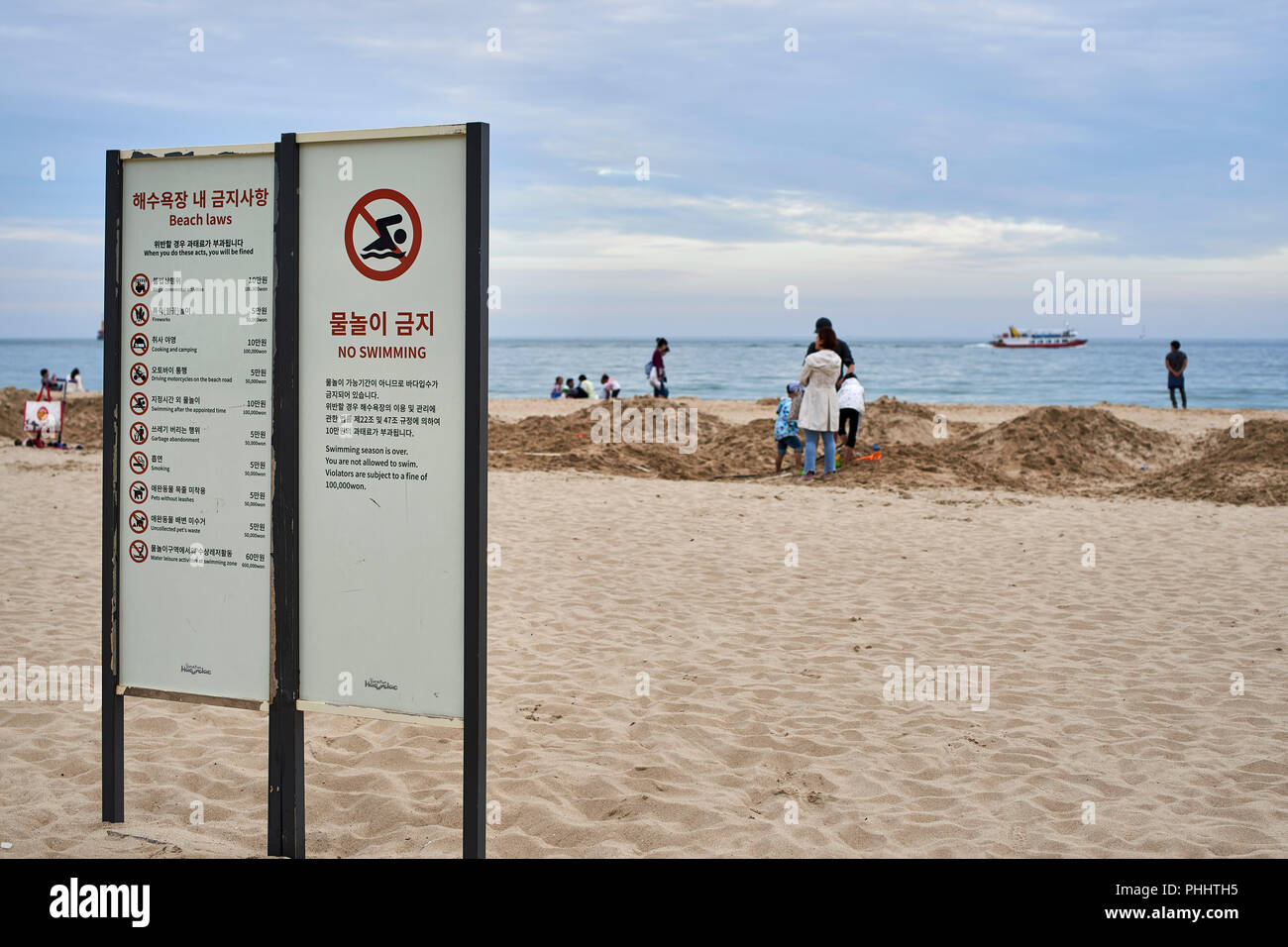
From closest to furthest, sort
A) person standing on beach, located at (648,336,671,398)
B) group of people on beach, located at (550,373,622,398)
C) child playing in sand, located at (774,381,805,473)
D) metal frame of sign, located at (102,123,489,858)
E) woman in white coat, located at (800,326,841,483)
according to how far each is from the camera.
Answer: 1. metal frame of sign, located at (102,123,489,858)
2. woman in white coat, located at (800,326,841,483)
3. child playing in sand, located at (774,381,805,473)
4. person standing on beach, located at (648,336,671,398)
5. group of people on beach, located at (550,373,622,398)

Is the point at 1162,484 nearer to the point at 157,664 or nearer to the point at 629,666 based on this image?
the point at 629,666

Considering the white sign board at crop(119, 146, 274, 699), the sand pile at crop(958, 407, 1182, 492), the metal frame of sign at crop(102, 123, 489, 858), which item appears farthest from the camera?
the sand pile at crop(958, 407, 1182, 492)

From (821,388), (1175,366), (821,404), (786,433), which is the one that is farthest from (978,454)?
(1175,366)

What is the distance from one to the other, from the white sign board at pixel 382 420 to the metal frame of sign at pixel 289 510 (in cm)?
4

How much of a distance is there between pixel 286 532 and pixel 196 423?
0.59 meters

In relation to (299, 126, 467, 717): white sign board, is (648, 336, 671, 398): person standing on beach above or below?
above

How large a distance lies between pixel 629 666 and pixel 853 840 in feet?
7.94

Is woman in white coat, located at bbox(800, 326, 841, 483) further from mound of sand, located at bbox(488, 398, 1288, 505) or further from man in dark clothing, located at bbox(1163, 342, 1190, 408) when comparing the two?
man in dark clothing, located at bbox(1163, 342, 1190, 408)

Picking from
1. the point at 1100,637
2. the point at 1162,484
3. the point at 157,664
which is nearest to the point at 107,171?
the point at 157,664

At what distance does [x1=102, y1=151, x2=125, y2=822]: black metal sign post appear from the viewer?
3.86 metres

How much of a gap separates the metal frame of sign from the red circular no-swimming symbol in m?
0.20

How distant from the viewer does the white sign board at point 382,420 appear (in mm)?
3428

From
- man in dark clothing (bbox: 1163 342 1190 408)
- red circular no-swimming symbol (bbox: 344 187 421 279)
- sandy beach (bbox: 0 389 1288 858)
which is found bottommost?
sandy beach (bbox: 0 389 1288 858)

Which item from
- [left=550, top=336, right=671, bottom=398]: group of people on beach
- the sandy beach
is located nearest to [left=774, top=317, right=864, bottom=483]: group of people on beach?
the sandy beach
